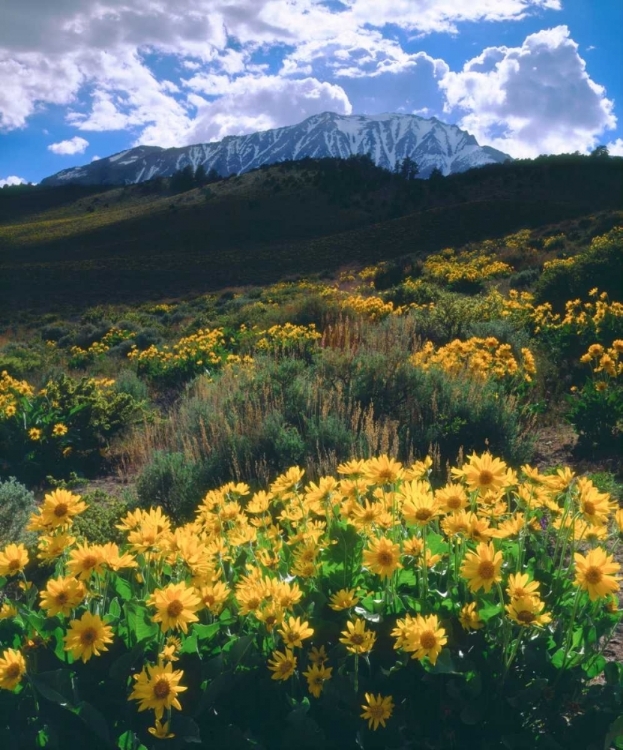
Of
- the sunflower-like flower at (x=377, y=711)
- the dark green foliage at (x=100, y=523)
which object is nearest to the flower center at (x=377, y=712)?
the sunflower-like flower at (x=377, y=711)

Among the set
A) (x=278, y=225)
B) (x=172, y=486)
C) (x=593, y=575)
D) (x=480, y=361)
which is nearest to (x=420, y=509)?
(x=593, y=575)

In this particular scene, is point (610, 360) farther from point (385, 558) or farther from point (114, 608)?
point (114, 608)

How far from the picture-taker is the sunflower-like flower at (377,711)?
5.69 ft

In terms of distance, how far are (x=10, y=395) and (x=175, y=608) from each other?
676 cm

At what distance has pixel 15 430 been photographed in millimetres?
6668

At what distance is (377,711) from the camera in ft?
5.73

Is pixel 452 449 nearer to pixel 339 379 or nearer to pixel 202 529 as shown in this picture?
pixel 339 379

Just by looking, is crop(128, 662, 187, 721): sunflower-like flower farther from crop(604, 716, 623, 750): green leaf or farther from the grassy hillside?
the grassy hillside

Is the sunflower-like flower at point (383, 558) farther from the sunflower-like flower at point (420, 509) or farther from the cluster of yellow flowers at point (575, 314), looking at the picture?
the cluster of yellow flowers at point (575, 314)

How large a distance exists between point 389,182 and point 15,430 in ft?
191

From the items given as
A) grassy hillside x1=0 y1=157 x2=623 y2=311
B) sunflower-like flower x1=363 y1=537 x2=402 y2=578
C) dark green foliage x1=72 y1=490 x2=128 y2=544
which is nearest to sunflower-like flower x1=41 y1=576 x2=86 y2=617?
sunflower-like flower x1=363 y1=537 x2=402 y2=578

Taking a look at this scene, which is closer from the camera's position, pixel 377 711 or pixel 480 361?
pixel 377 711

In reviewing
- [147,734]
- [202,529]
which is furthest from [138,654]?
[202,529]

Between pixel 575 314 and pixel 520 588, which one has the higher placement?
pixel 520 588
